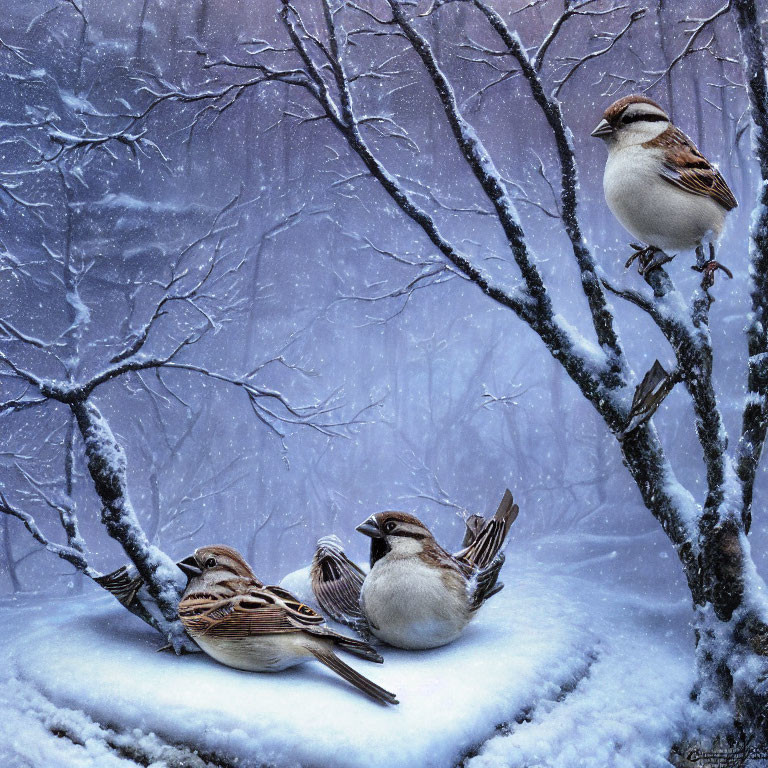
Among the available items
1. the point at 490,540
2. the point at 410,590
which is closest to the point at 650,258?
the point at 490,540

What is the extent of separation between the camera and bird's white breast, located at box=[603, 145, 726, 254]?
159 centimetres

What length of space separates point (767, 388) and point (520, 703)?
808 mm

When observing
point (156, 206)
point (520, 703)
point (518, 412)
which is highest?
point (156, 206)

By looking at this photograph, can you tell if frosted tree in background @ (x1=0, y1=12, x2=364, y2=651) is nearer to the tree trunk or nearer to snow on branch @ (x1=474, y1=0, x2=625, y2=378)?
the tree trunk

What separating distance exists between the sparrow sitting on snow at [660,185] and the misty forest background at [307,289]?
0.52 meters

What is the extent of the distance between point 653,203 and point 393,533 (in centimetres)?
86

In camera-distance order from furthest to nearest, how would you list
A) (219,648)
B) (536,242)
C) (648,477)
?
1. (536,242)
2. (648,477)
3. (219,648)

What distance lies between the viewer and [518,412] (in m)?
2.62

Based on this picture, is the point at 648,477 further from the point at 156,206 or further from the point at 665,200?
the point at 156,206

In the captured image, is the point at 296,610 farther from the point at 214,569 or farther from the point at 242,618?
the point at 214,569

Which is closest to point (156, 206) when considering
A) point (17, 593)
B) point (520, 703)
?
point (17, 593)

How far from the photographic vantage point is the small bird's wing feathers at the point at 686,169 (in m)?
1.60

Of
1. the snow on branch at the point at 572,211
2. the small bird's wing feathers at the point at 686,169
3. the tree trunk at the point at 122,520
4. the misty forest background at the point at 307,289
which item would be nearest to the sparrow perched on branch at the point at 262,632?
the tree trunk at the point at 122,520

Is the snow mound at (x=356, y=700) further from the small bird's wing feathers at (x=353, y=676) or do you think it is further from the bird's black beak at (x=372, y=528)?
the bird's black beak at (x=372, y=528)
